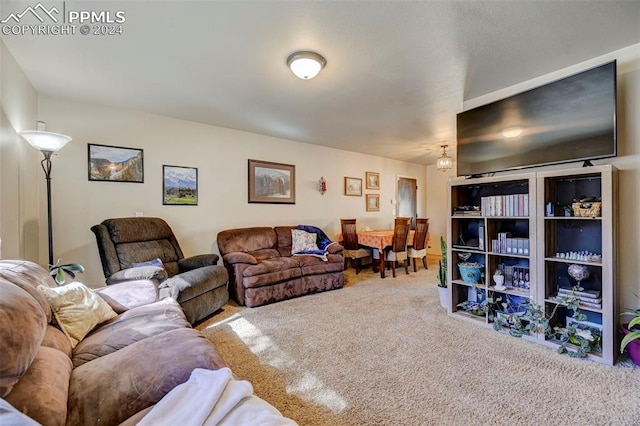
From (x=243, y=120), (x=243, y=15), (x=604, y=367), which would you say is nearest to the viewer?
(x=243, y=15)

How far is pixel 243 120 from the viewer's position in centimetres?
Answer: 385

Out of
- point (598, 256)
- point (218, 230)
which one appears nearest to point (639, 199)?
point (598, 256)

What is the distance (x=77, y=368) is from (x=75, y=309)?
588 mm

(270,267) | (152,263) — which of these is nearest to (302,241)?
(270,267)

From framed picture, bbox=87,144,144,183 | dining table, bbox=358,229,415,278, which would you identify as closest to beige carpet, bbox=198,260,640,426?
dining table, bbox=358,229,415,278

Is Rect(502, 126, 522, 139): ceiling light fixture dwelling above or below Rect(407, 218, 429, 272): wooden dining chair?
above

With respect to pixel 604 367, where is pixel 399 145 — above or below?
above

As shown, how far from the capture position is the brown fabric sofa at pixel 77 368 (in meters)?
0.86

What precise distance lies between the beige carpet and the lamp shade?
6.97 ft

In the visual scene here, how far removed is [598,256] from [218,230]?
4273 millimetres

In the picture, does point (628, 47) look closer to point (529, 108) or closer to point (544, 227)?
point (529, 108)

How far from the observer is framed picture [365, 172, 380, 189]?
6109 mm

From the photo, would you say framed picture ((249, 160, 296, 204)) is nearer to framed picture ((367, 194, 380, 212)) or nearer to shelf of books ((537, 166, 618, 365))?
framed picture ((367, 194, 380, 212))

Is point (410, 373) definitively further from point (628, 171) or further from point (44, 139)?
point (44, 139)
